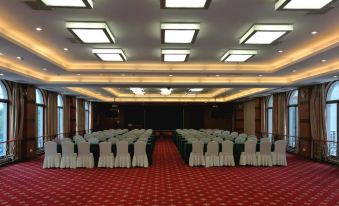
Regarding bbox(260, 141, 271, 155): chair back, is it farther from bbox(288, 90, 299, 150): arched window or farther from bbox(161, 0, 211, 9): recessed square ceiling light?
bbox(161, 0, 211, 9): recessed square ceiling light

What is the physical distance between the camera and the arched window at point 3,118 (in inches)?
453

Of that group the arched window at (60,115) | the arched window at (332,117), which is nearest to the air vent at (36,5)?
the arched window at (332,117)

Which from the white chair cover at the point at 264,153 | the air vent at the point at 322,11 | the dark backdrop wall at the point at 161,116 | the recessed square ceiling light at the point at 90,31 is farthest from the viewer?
the dark backdrop wall at the point at 161,116

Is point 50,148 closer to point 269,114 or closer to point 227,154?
point 227,154

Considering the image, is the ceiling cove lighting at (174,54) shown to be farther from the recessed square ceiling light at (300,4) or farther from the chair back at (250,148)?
the recessed square ceiling light at (300,4)

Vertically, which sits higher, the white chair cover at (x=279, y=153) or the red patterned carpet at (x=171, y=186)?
the white chair cover at (x=279, y=153)

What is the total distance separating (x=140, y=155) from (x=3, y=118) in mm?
5380

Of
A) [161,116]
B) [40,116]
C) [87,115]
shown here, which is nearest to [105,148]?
[40,116]

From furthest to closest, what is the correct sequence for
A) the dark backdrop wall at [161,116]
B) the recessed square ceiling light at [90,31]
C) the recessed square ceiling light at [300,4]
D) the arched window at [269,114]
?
the dark backdrop wall at [161,116]
the arched window at [269,114]
the recessed square ceiling light at [90,31]
the recessed square ceiling light at [300,4]

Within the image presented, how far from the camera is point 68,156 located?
10.2 metres

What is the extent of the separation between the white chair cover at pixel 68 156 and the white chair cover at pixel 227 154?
463 centimetres

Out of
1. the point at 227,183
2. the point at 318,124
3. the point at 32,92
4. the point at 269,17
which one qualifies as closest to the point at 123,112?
the point at 32,92

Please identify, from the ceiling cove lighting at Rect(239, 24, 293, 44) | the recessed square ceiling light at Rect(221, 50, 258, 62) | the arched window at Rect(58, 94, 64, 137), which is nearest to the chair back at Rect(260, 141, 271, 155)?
the recessed square ceiling light at Rect(221, 50, 258, 62)

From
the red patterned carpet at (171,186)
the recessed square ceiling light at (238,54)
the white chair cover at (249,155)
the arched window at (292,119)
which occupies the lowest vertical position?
the red patterned carpet at (171,186)
